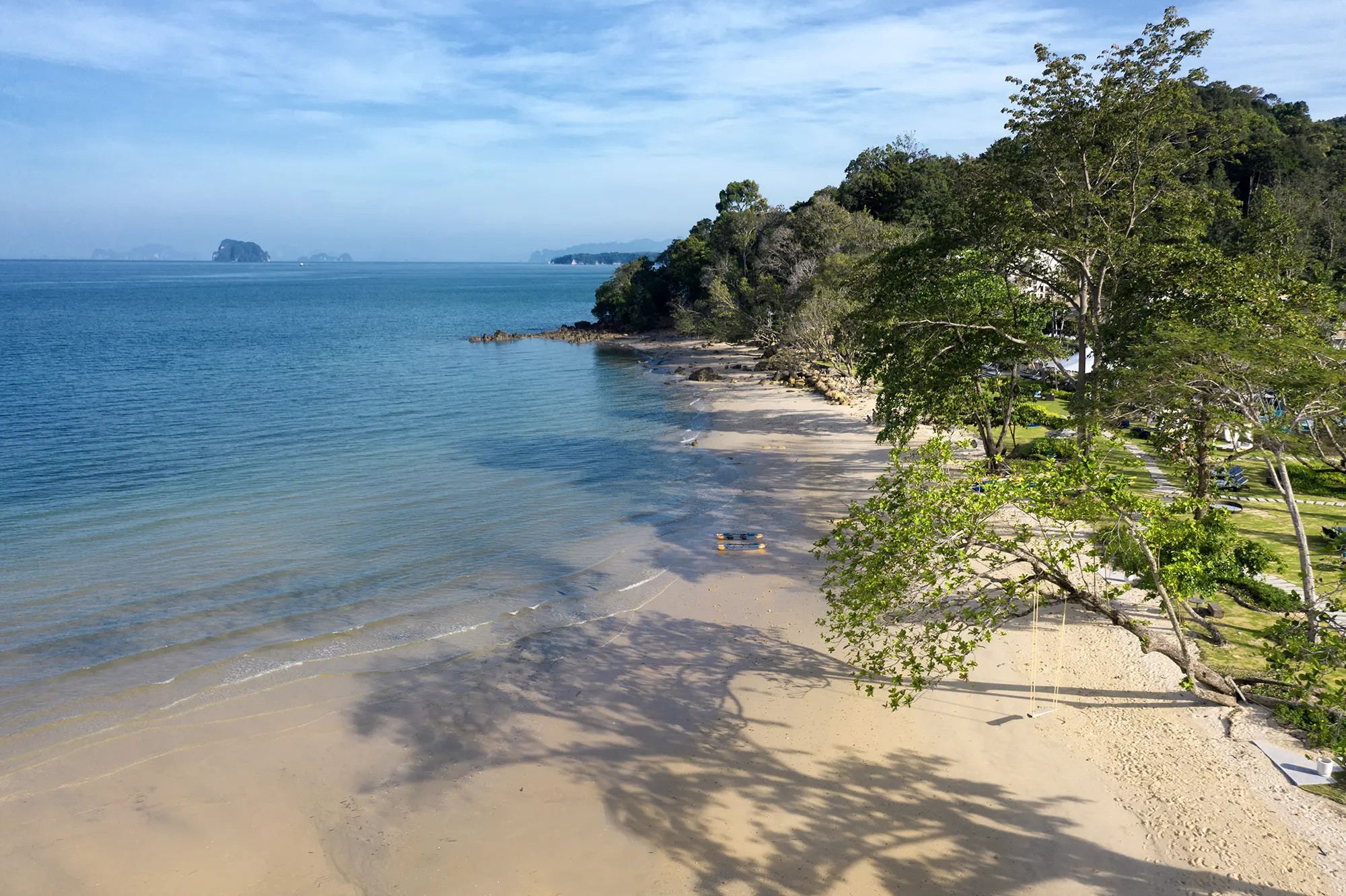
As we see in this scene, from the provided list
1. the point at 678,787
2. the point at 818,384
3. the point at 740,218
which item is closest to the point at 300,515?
the point at 678,787

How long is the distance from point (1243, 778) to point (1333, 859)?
5.12 feet

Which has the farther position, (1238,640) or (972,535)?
(1238,640)

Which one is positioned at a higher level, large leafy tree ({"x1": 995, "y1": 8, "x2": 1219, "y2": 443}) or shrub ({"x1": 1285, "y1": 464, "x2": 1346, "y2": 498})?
large leafy tree ({"x1": 995, "y1": 8, "x2": 1219, "y2": 443})

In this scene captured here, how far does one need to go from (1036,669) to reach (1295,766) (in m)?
3.94

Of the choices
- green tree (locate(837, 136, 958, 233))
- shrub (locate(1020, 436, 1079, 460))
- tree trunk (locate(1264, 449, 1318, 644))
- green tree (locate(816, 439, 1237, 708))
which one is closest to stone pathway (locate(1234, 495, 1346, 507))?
shrub (locate(1020, 436, 1079, 460))

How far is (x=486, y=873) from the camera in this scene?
10.1 meters

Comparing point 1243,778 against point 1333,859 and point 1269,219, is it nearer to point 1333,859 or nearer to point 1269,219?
point 1333,859

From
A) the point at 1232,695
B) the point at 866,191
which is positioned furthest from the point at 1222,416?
the point at 866,191

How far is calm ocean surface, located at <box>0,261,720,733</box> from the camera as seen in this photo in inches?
650

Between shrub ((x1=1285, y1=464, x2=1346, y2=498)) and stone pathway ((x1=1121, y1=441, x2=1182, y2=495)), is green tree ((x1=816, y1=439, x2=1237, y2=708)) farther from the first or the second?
shrub ((x1=1285, y1=464, x2=1346, y2=498))

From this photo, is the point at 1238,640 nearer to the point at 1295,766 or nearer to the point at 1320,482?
the point at 1295,766

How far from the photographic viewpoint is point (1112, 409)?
1495cm

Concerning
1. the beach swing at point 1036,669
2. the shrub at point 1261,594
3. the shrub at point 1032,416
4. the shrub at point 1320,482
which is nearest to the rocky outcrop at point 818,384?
the shrub at point 1032,416

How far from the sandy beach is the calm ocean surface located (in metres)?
2.27
